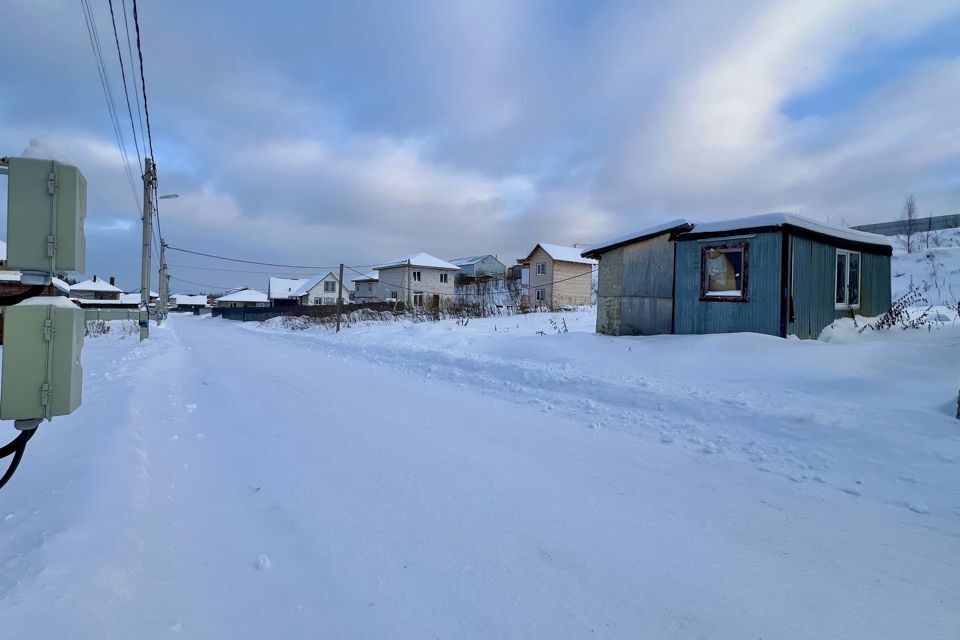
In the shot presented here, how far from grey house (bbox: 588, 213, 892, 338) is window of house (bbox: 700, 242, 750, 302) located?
0.07ft

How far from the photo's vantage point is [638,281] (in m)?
13.2

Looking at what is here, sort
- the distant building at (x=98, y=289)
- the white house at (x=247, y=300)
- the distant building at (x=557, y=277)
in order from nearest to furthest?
the distant building at (x=557, y=277) < the distant building at (x=98, y=289) < the white house at (x=247, y=300)

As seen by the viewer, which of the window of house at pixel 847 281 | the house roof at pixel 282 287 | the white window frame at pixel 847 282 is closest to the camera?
the white window frame at pixel 847 282

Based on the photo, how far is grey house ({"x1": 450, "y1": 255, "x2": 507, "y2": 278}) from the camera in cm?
5922

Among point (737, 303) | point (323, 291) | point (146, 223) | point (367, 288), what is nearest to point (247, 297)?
point (323, 291)

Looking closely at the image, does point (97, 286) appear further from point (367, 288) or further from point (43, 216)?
point (43, 216)

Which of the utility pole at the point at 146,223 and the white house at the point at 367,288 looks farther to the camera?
the white house at the point at 367,288

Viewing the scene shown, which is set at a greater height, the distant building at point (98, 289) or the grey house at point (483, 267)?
the grey house at point (483, 267)

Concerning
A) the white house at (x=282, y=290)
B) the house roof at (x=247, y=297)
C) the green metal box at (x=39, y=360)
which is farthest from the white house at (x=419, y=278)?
the house roof at (x=247, y=297)

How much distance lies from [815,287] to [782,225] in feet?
6.77

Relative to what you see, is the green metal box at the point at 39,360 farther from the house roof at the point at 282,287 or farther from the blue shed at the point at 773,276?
the house roof at the point at 282,287

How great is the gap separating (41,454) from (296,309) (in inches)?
1544

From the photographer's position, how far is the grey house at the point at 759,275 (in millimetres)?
10422

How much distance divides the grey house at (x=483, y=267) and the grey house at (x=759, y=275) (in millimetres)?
45635
